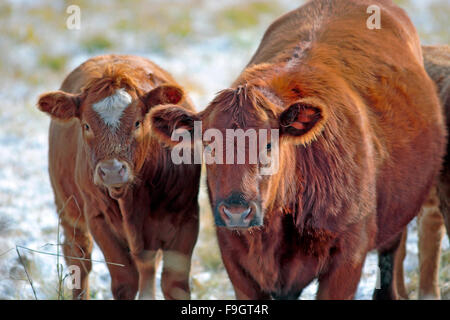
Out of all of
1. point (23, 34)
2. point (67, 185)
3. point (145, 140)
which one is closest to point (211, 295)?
point (67, 185)

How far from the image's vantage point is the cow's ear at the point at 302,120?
12.7ft

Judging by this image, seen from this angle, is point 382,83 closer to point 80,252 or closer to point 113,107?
point 113,107

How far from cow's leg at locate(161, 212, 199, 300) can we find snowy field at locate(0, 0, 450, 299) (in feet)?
2.59

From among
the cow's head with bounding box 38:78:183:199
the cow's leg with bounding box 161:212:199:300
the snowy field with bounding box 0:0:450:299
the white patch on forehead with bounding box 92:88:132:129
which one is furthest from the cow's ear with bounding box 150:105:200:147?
the snowy field with bounding box 0:0:450:299

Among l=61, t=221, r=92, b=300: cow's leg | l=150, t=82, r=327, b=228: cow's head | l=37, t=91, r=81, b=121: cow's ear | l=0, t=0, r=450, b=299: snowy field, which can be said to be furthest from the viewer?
l=0, t=0, r=450, b=299: snowy field

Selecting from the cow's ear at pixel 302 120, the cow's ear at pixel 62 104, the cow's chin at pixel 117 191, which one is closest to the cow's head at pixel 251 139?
the cow's ear at pixel 302 120

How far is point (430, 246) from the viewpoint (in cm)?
589

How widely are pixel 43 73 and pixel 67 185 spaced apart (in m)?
6.74

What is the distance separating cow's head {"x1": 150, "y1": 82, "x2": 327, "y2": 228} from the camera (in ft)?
12.1

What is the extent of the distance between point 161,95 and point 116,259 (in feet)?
4.07

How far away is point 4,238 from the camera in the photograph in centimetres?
654

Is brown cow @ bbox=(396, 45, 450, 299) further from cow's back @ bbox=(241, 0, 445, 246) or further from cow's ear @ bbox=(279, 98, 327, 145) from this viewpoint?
cow's ear @ bbox=(279, 98, 327, 145)

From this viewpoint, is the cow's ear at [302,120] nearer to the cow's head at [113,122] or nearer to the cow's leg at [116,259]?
the cow's head at [113,122]
